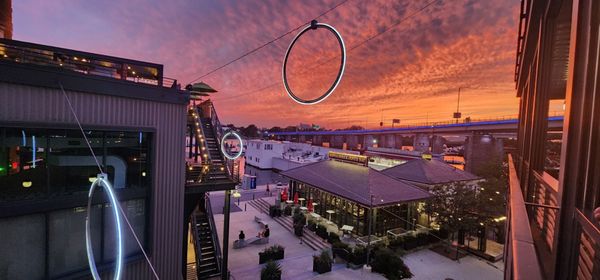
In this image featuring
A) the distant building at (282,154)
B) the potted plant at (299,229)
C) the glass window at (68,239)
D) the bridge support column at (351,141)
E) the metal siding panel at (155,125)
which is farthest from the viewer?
the bridge support column at (351,141)

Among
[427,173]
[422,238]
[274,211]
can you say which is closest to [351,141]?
[427,173]

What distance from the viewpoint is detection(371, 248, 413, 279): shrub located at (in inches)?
672

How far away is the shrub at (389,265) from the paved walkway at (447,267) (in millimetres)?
1025

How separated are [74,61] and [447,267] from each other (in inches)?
911

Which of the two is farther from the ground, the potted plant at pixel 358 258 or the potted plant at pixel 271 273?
the potted plant at pixel 271 273

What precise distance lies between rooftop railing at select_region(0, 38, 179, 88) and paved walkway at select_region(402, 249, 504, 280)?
1848 centimetres

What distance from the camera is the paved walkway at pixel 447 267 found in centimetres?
1795

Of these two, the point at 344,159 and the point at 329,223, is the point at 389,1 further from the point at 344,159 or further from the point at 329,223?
the point at 344,159

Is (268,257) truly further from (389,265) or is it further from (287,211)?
(287,211)

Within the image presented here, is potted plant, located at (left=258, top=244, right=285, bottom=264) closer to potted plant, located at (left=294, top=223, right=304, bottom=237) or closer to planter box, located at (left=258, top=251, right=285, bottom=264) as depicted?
planter box, located at (left=258, top=251, right=285, bottom=264)

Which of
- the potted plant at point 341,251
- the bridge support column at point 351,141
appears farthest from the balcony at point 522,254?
the bridge support column at point 351,141

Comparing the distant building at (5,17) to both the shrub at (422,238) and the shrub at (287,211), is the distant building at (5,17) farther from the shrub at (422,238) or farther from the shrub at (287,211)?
the shrub at (422,238)

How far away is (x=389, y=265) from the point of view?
1761 centimetres

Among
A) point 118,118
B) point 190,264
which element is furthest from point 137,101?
point 190,264
